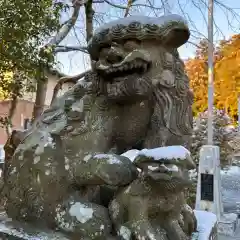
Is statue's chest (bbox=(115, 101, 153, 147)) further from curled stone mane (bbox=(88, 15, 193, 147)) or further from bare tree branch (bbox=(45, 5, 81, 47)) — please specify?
bare tree branch (bbox=(45, 5, 81, 47))

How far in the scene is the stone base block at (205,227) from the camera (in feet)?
5.34

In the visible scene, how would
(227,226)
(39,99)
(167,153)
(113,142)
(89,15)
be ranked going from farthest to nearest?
(89,15), (39,99), (227,226), (113,142), (167,153)

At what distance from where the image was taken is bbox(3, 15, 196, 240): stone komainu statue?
1403 mm

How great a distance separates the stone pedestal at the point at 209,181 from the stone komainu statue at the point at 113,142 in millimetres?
3217

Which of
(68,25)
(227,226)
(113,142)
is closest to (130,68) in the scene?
(113,142)

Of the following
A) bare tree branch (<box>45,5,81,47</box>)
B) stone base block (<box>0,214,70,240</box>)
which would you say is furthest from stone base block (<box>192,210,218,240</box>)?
bare tree branch (<box>45,5,81,47</box>)

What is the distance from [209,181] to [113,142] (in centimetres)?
345

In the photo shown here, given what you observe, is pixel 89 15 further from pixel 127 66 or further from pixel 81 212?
pixel 81 212

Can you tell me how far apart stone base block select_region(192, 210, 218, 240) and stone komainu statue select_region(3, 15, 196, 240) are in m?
0.06

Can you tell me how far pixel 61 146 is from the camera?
1.62m

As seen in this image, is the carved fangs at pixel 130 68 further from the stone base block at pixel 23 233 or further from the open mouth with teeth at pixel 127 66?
the stone base block at pixel 23 233

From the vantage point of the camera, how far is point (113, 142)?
5.51 feet

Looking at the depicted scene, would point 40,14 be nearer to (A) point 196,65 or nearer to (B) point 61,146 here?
(B) point 61,146

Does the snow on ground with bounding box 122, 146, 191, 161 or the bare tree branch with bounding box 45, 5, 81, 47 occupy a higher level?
the bare tree branch with bounding box 45, 5, 81, 47
